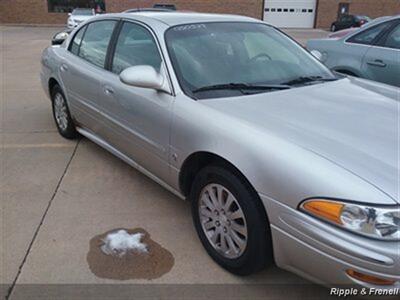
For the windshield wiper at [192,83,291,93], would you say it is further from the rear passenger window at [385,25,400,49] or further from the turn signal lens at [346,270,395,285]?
the rear passenger window at [385,25,400,49]

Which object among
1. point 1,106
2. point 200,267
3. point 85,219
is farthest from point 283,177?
point 1,106

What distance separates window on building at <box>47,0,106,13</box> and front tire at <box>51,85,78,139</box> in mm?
27207

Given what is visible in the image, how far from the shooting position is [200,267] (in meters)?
2.80

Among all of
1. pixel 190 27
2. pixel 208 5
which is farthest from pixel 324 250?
pixel 208 5

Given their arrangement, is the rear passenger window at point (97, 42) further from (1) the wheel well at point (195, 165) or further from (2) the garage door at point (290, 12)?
(2) the garage door at point (290, 12)

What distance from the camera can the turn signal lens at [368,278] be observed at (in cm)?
197

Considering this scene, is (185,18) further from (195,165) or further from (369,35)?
(369,35)

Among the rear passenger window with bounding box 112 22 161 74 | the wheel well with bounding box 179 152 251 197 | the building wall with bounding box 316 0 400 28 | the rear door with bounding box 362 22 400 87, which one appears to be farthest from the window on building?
the wheel well with bounding box 179 152 251 197

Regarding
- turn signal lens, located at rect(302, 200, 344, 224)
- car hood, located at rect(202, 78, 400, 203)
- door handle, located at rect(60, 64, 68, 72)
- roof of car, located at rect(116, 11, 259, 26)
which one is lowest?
turn signal lens, located at rect(302, 200, 344, 224)

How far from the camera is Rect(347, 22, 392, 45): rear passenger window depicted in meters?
5.36

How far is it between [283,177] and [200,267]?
995 millimetres

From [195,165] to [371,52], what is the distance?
354cm

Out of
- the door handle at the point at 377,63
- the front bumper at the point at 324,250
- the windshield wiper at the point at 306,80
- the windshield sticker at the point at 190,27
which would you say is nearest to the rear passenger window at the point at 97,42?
the windshield sticker at the point at 190,27

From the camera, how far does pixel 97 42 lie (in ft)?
13.9
